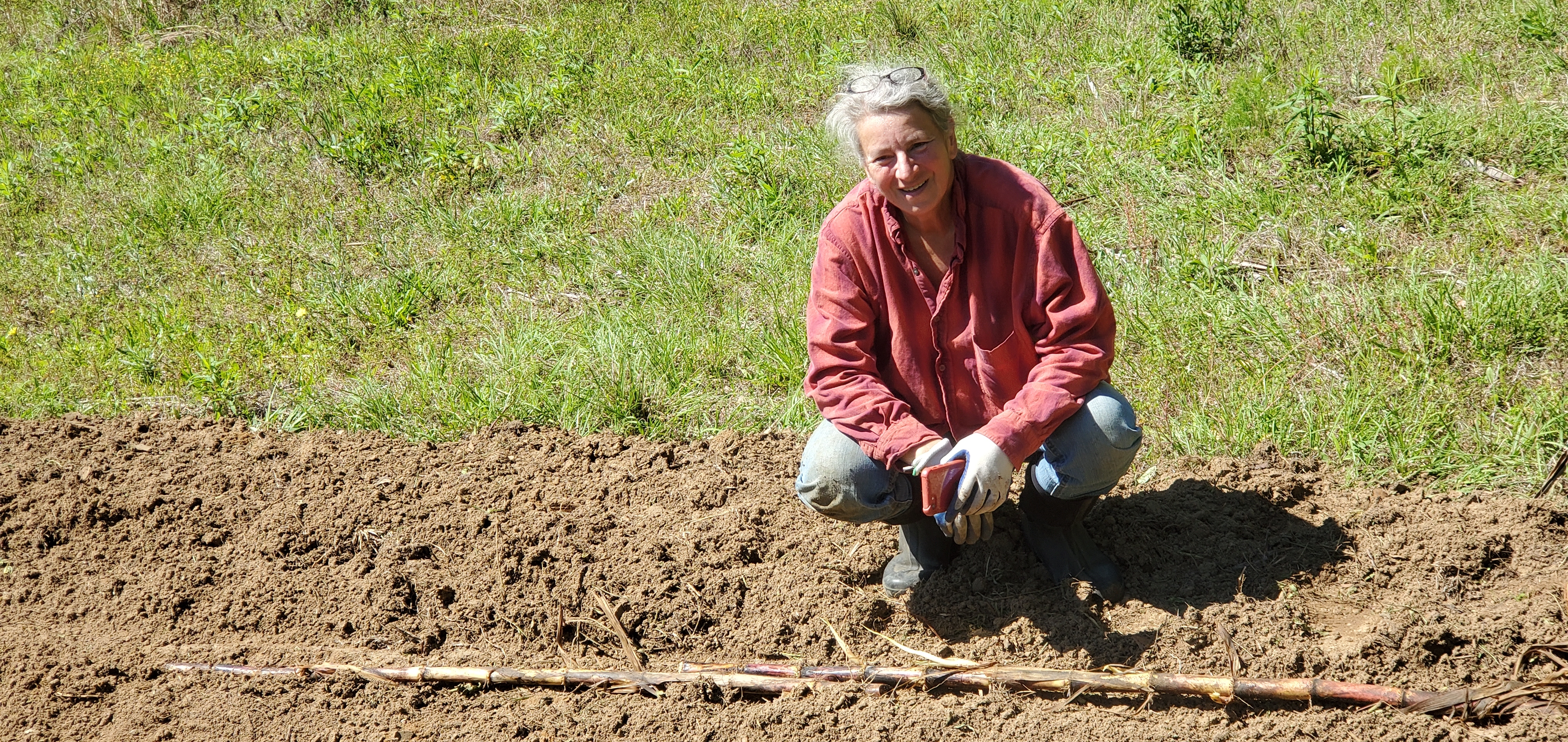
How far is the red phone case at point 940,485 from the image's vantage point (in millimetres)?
2414

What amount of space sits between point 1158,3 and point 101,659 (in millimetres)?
5413

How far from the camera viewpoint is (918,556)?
2939mm

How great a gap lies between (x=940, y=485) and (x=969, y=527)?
23cm

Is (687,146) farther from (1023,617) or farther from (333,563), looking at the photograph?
(1023,617)

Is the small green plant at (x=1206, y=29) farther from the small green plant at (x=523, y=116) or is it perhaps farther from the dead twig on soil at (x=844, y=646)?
the dead twig on soil at (x=844, y=646)

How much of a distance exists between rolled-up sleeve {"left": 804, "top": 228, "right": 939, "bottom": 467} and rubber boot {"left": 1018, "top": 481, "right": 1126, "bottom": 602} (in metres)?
0.42

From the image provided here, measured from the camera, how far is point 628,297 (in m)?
4.61

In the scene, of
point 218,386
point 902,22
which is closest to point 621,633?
point 218,386

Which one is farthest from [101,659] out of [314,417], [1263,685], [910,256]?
[1263,685]

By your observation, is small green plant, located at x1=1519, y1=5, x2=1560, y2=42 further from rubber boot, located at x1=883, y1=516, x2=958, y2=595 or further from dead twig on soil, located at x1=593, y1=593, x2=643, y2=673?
dead twig on soil, located at x1=593, y1=593, x2=643, y2=673

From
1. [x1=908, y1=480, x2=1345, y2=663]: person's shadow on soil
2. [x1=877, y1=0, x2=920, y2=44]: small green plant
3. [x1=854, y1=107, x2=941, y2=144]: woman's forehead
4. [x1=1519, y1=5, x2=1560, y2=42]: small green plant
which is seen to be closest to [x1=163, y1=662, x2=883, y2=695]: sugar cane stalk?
[x1=908, y1=480, x2=1345, y2=663]: person's shadow on soil

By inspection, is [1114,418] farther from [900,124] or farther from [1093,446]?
[900,124]

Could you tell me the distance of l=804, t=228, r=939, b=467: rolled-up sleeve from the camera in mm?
2510

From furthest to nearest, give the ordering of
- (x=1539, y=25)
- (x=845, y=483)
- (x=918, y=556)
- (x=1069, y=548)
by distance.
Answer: (x=1539, y=25) → (x=918, y=556) → (x=1069, y=548) → (x=845, y=483)
